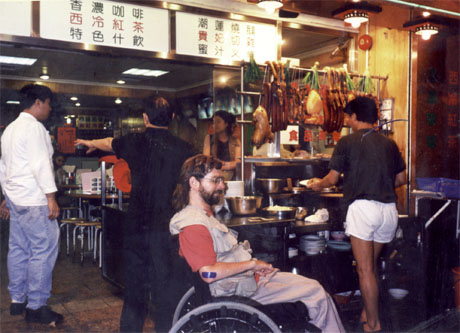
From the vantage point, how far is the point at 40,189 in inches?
123

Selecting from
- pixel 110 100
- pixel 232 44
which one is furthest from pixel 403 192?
pixel 110 100

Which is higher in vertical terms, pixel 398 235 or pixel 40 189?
pixel 40 189

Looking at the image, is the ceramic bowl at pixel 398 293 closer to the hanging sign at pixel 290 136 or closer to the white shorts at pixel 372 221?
the white shorts at pixel 372 221

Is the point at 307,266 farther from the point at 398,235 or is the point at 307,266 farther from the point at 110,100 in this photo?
the point at 110,100

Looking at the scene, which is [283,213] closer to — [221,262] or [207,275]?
[221,262]

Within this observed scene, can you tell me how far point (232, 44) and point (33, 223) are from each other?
7.96ft

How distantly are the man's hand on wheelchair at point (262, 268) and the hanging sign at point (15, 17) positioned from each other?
2.49 metres

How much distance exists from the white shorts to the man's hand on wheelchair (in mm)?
1160

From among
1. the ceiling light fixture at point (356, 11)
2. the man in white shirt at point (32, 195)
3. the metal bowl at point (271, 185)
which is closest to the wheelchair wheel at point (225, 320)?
the man in white shirt at point (32, 195)

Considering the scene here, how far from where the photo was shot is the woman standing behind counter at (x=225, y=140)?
174 inches

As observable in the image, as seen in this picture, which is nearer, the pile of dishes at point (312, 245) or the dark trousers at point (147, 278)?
the dark trousers at point (147, 278)

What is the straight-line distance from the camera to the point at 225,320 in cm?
186

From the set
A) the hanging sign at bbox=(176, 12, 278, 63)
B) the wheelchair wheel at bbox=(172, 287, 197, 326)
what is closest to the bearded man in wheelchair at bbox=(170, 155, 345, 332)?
the wheelchair wheel at bbox=(172, 287, 197, 326)

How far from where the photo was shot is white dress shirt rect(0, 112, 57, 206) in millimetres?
3070
